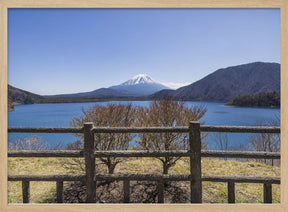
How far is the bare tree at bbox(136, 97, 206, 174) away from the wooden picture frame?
1.67 m

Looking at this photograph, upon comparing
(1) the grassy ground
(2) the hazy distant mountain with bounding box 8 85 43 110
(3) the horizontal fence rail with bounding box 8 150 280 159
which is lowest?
(1) the grassy ground

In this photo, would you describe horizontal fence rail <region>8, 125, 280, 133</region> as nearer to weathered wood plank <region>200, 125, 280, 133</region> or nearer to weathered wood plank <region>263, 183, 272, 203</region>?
weathered wood plank <region>200, 125, 280, 133</region>

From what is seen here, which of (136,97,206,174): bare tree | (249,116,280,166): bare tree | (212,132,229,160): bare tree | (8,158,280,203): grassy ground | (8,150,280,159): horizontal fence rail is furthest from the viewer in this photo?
(212,132,229,160): bare tree

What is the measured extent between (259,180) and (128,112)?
8.53 ft

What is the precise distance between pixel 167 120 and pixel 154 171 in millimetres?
1220

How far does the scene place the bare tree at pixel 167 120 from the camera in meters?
3.31

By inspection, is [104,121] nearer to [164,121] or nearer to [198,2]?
[164,121]

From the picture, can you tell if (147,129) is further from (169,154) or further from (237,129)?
(237,129)

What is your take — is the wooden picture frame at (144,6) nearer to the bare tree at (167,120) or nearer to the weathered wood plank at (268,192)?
the weathered wood plank at (268,192)

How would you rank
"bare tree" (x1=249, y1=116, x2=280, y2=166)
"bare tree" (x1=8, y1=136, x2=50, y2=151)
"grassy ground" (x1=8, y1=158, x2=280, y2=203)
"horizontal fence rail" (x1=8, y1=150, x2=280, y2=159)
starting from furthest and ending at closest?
"bare tree" (x1=249, y1=116, x2=280, y2=166), "bare tree" (x1=8, y1=136, x2=50, y2=151), "grassy ground" (x1=8, y1=158, x2=280, y2=203), "horizontal fence rail" (x1=8, y1=150, x2=280, y2=159)

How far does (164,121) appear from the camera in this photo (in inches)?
137

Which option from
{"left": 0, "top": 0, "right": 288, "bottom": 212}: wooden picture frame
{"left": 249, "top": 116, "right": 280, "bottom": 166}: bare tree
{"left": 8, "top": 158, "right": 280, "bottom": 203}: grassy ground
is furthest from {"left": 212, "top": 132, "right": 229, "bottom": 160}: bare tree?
{"left": 0, "top": 0, "right": 288, "bottom": 212}: wooden picture frame

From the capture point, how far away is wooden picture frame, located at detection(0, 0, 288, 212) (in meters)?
1.60
